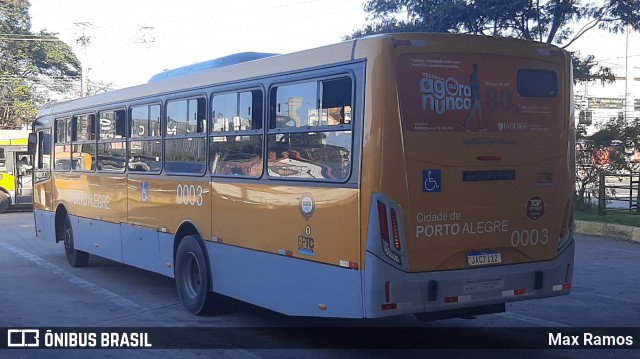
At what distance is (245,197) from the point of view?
8578 millimetres

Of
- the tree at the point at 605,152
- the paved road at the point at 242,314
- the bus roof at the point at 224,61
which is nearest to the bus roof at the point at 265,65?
the bus roof at the point at 224,61

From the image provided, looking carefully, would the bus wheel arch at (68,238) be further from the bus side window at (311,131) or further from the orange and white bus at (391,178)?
the bus side window at (311,131)

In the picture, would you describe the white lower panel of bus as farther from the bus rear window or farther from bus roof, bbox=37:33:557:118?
the bus rear window

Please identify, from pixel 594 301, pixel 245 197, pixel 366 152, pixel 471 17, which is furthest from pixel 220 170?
pixel 471 17

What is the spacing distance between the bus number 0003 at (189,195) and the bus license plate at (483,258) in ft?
12.1

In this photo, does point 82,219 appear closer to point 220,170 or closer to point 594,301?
point 220,170

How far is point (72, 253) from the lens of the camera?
46.7ft

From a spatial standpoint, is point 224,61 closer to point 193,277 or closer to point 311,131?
point 193,277

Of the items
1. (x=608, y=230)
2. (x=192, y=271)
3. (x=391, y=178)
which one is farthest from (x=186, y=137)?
(x=608, y=230)

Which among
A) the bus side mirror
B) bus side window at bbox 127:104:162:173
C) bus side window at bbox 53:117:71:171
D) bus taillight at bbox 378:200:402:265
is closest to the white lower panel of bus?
bus taillight at bbox 378:200:402:265

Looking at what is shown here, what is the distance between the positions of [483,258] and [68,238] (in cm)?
942

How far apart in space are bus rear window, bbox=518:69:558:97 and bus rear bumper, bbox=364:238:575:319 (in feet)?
5.21

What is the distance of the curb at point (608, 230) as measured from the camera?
17.6 meters

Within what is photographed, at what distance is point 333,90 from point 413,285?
6.36ft
